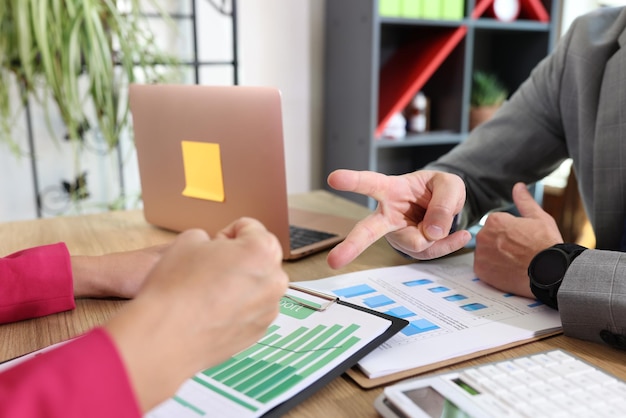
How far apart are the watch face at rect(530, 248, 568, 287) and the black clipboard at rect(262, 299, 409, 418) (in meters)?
0.21

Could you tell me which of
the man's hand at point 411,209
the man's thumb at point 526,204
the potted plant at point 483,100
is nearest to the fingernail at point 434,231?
the man's hand at point 411,209

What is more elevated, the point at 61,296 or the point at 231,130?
the point at 231,130

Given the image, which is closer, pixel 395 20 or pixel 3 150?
pixel 3 150

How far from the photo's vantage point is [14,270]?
0.73 metres

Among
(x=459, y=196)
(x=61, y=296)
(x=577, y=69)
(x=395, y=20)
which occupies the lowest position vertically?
(x=61, y=296)

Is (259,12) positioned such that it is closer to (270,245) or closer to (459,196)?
(459,196)

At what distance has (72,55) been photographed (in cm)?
166

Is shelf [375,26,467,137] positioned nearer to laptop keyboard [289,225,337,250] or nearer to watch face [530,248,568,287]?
laptop keyboard [289,225,337,250]

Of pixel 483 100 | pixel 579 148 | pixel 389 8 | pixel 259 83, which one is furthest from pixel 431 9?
pixel 579 148

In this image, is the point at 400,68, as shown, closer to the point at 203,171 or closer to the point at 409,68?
the point at 409,68

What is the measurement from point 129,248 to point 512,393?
735 millimetres

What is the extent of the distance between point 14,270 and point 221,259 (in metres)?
0.44

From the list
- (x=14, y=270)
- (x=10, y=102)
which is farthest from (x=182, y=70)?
(x=14, y=270)

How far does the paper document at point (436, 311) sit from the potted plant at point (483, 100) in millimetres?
1640
